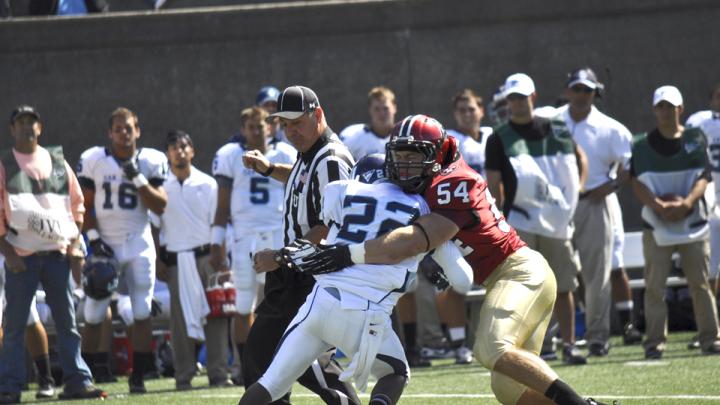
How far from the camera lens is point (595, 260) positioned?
34.1ft

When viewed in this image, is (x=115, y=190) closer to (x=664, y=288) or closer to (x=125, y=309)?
(x=125, y=309)

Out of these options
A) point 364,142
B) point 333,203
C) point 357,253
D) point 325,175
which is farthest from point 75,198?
point 357,253

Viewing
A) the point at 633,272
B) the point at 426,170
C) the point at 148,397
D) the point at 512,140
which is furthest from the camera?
the point at 633,272

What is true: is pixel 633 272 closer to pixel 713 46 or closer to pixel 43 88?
pixel 713 46

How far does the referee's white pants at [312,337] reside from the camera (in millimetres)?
5797

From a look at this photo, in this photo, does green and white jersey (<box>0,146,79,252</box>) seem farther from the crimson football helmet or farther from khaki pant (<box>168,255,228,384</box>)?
the crimson football helmet

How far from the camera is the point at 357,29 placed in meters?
13.8

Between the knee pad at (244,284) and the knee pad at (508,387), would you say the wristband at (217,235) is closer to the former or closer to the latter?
the knee pad at (244,284)

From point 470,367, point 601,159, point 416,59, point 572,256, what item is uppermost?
point 416,59

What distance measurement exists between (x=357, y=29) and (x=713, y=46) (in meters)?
3.46

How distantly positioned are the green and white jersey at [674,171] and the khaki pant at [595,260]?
0.37 m

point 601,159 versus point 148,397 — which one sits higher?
point 601,159

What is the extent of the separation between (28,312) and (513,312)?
415 cm

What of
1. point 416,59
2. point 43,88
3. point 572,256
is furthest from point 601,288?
point 43,88
